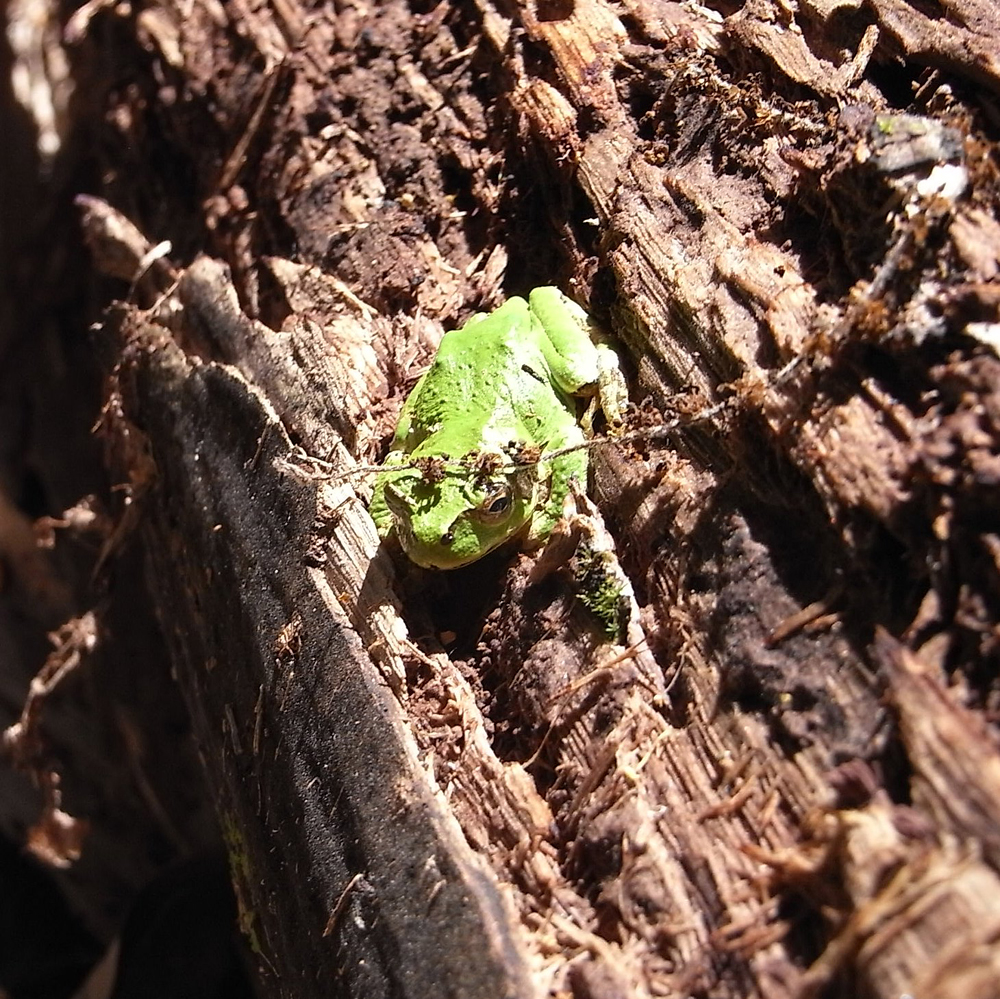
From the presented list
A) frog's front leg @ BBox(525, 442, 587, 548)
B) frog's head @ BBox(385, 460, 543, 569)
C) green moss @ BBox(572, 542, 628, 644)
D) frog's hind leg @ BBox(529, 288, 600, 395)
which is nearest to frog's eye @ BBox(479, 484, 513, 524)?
frog's head @ BBox(385, 460, 543, 569)

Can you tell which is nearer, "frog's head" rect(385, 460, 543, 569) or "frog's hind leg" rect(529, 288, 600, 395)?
"frog's head" rect(385, 460, 543, 569)

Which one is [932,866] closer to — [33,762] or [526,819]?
[526,819]

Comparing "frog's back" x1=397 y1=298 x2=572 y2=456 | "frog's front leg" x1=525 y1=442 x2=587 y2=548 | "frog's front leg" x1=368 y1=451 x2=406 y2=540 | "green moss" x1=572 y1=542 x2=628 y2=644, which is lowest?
"green moss" x1=572 y1=542 x2=628 y2=644

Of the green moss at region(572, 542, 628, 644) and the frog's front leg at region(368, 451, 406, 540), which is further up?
the frog's front leg at region(368, 451, 406, 540)

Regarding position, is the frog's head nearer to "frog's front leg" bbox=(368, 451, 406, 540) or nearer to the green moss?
"frog's front leg" bbox=(368, 451, 406, 540)

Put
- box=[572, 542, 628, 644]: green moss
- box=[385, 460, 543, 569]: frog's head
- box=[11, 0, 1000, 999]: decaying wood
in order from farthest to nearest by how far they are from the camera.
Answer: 1. box=[385, 460, 543, 569]: frog's head
2. box=[572, 542, 628, 644]: green moss
3. box=[11, 0, 1000, 999]: decaying wood

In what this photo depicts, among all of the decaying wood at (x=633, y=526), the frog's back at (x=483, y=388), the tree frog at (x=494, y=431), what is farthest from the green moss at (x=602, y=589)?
the frog's back at (x=483, y=388)

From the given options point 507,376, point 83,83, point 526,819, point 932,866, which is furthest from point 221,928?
point 83,83

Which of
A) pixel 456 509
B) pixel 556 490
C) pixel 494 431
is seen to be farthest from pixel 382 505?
pixel 556 490
